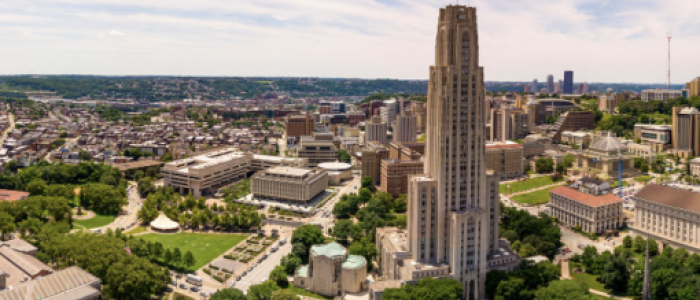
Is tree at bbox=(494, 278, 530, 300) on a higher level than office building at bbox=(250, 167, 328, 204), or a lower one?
lower

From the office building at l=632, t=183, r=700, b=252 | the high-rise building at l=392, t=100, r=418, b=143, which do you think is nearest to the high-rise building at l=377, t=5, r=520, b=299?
the office building at l=632, t=183, r=700, b=252

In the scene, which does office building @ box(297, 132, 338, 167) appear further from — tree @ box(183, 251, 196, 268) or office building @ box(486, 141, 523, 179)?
tree @ box(183, 251, 196, 268)

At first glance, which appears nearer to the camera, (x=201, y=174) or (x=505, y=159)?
(x=201, y=174)

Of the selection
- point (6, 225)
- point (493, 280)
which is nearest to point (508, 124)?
point (493, 280)

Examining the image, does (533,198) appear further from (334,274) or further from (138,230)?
(138,230)

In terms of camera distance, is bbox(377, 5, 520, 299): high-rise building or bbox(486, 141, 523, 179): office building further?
bbox(486, 141, 523, 179): office building

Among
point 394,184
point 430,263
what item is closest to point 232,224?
point 394,184
